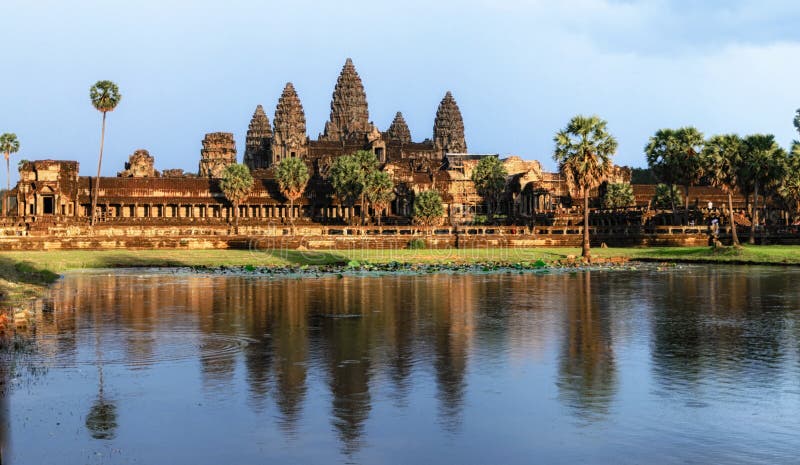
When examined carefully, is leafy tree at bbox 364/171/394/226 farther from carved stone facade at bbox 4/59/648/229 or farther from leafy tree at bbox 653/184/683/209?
leafy tree at bbox 653/184/683/209

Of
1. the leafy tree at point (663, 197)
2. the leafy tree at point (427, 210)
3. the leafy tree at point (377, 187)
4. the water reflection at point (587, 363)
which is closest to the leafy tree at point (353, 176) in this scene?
the leafy tree at point (377, 187)

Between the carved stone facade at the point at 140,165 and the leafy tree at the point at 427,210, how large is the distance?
63.5 metres

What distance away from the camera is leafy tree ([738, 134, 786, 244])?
81.1 m

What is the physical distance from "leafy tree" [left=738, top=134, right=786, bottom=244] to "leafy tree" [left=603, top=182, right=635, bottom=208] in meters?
48.0

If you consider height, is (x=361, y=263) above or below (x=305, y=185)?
below

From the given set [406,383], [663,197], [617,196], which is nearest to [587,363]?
[406,383]

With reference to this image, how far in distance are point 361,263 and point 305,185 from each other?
71.9 metres

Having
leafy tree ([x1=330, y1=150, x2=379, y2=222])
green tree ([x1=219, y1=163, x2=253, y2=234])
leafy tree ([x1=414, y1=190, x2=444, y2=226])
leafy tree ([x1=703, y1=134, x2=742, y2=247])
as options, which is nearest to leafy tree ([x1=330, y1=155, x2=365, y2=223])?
leafy tree ([x1=330, y1=150, x2=379, y2=222])

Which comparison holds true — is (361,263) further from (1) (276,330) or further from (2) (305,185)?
(2) (305,185)

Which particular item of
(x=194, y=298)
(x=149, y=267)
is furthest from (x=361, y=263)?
(x=194, y=298)

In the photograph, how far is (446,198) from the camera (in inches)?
5802

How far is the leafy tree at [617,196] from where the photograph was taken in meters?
132

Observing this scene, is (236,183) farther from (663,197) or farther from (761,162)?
(761,162)

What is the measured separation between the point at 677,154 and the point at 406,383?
7569 cm
